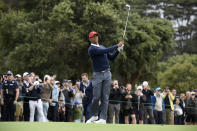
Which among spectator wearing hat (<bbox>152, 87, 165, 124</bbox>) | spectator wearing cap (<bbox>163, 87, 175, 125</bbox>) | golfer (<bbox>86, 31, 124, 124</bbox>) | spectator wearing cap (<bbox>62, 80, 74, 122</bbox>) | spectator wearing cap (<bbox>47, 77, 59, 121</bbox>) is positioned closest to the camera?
golfer (<bbox>86, 31, 124, 124</bbox>)

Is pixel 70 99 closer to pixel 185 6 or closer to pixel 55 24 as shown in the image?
pixel 55 24

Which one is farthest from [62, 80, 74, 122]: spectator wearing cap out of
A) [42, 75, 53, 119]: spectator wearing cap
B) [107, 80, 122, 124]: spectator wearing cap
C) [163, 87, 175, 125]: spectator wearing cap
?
[163, 87, 175, 125]: spectator wearing cap

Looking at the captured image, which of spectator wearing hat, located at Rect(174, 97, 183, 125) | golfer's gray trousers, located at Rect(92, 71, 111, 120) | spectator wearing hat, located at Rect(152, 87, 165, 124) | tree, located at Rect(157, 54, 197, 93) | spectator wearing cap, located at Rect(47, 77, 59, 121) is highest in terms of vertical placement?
golfer's gray trousers, located at Rect(92, 71, 111, 120)

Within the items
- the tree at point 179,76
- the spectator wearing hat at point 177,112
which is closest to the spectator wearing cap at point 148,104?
the spectator wearing hat at point 177,112

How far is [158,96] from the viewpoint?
798 inches

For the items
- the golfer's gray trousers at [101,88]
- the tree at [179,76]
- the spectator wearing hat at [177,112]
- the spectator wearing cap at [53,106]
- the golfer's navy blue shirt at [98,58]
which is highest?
the golfer's navy blue shirt at [98,58]

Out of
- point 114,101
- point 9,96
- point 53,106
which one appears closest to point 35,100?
point 9,96

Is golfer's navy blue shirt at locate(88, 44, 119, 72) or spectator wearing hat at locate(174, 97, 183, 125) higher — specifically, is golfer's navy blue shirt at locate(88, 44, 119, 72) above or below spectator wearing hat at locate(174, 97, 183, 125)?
above

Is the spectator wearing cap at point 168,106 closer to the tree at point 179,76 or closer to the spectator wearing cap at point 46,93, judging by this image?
the spectator wearing cap at point 46,93

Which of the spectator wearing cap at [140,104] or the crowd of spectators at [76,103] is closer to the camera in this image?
the crowd of spectators at [76,103]

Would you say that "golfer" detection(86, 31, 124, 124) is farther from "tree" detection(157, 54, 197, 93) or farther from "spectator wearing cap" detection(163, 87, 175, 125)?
"tree" detection(157, 54, 197, 93)

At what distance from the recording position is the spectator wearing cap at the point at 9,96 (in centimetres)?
1554

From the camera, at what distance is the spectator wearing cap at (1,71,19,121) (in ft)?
51.0

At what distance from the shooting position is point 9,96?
618 inches
